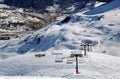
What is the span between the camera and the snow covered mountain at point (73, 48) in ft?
174

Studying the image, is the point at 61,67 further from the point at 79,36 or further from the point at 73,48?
the point at 79,36

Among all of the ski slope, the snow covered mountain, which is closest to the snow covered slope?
the snow covered mountain

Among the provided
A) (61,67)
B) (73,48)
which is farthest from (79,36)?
(61,67)

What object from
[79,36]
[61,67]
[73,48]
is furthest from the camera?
[79,36]

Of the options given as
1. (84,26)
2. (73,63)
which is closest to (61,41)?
(84,26)

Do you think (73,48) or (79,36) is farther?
(79,36)

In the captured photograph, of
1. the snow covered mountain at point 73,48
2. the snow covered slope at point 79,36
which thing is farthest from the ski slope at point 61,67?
the snow covered slope at point 79,36

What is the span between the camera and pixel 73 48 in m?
74.8

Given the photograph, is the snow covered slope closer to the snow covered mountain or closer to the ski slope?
the snow covered mountain

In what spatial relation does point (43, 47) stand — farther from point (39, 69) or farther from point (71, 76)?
point (71, 76)

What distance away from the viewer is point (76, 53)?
5628cm

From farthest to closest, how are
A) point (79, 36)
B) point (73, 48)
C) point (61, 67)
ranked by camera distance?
point (79, 36) < point (73, 48) < point (61, 67)

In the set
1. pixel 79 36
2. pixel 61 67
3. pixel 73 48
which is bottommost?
pixel 61 67

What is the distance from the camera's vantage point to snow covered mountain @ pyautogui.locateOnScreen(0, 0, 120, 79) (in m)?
53.2
